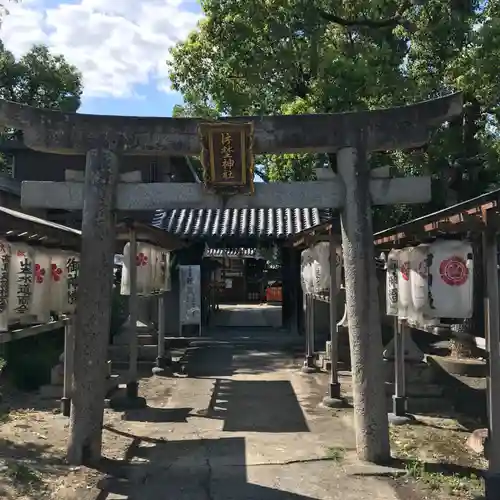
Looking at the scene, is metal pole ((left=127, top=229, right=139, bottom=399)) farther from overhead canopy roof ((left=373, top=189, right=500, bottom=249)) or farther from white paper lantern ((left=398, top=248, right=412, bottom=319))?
overhead canopy roof ((left=373, top=189, right=500, bottom=249))

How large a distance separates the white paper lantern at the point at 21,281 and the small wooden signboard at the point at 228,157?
7.16 ft

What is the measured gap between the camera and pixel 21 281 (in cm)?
615

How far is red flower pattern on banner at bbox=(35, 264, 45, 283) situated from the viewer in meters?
6.67

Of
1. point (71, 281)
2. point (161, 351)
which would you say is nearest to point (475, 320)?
point (161, 351)

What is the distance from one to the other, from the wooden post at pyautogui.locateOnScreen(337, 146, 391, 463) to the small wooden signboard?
1.16 metres

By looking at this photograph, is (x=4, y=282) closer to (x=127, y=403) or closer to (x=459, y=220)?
(x=127, y=403)

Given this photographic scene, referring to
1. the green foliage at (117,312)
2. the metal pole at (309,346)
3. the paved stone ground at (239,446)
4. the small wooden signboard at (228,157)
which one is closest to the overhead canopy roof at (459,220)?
the small wooden signboard at (228,157)

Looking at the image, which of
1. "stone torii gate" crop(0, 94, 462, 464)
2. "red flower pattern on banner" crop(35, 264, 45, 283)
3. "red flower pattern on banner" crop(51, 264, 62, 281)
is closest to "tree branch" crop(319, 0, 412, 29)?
"stone torii gate" crop(0, 94, 462, 464)

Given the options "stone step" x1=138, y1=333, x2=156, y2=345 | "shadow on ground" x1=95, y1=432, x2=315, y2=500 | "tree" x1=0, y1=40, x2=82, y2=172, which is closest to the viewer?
"shadow on ground" x1=95, y1=432, x2=315, y2=500

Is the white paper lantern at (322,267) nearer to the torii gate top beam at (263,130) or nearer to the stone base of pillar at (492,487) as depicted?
the torii gate top beam at (263,130)

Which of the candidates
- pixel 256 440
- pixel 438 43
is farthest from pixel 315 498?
pixel 438 43

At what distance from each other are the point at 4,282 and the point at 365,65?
9.85m

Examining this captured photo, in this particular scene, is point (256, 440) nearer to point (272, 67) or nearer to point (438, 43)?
point (438, 43)

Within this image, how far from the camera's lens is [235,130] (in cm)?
670
